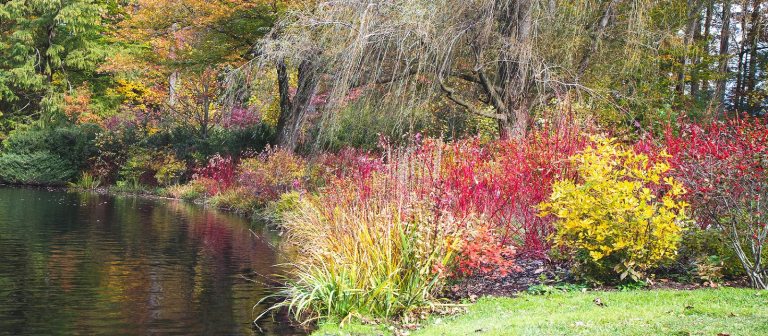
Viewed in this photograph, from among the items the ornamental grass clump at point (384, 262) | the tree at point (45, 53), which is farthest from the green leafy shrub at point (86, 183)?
the ornamental grass clump at point (384, 262)

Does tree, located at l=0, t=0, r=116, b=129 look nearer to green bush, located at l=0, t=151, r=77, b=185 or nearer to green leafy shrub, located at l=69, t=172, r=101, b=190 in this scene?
green bush, located at l=0, t=151, r=77, b=185

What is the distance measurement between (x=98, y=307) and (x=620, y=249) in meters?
5.09

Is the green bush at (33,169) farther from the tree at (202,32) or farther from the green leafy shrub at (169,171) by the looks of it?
the tree at (202,32)

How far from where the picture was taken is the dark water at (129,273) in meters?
6.60

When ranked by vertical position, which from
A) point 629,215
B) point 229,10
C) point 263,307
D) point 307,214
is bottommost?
point 263,307

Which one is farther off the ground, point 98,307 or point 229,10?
point 229,10

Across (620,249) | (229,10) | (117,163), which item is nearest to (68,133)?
(117,163)

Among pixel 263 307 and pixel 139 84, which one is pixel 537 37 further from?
pixel 139 84

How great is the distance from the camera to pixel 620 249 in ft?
22.4

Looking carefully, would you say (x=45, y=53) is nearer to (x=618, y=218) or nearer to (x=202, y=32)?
(x=202, y=32)

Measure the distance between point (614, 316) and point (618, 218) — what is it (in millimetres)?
1459

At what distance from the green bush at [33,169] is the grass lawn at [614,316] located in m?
22.6

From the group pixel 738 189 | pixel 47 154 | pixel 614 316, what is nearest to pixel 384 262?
pixel 614 316

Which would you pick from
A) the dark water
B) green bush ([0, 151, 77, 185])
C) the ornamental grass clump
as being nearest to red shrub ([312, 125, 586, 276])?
Result: the ornamental grass clump
